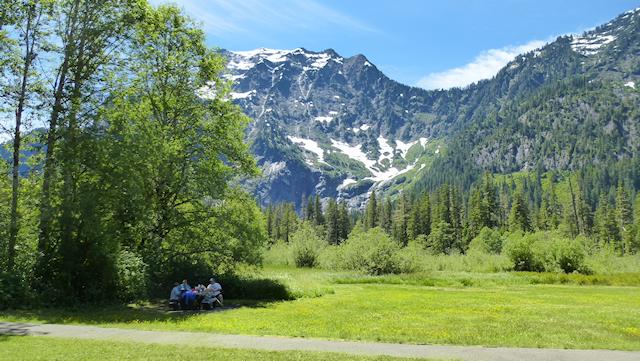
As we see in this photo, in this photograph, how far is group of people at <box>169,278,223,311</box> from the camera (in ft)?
90.8

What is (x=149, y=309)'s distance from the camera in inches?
1057

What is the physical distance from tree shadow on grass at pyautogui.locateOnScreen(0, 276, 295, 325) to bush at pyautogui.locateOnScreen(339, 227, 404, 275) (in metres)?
32.0

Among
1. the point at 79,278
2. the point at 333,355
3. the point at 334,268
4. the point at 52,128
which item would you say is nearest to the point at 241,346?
the point at 333,355

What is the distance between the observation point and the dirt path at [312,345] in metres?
15.2

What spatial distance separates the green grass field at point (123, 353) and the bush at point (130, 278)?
11.5 m

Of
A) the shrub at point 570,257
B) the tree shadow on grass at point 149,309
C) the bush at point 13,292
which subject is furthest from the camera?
the shrub at point 570,257

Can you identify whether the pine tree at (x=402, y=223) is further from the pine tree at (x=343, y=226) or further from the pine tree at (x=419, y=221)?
the pine tree at (x=343, y=226)

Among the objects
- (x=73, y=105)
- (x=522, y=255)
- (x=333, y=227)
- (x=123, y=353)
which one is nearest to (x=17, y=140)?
(x=73, y=105)

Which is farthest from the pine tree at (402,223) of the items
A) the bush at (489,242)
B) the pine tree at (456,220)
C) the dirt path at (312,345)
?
the dirt path at (312,345)

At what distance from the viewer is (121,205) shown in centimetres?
2961

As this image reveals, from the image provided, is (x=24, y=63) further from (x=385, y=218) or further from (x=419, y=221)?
(x=385, y=218)

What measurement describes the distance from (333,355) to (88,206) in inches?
736

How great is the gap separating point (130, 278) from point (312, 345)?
1583cm

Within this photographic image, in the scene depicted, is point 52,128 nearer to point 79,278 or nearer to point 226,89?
point 79,278
